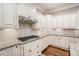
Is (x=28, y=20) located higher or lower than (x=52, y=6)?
lower

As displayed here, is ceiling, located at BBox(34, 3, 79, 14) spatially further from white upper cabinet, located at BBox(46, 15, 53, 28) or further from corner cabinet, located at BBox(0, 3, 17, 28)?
corner cabinet, located at BBox(0, 3, 17, 28)

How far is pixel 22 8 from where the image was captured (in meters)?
1.31

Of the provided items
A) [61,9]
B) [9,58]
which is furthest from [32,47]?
[61,9]

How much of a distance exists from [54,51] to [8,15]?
0.97 meters

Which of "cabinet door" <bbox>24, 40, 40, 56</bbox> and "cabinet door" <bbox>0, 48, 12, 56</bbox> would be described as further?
"cabinet door" <bbox>24, 40, 40, 56</bbox>

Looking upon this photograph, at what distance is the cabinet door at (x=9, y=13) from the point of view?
124cm

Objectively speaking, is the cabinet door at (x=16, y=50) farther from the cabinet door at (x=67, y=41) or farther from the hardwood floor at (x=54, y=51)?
the cabinet door at (x=67, y=41)

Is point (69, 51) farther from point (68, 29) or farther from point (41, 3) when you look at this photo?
point (41, 3)

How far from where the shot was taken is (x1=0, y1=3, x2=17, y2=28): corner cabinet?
48.4 inches

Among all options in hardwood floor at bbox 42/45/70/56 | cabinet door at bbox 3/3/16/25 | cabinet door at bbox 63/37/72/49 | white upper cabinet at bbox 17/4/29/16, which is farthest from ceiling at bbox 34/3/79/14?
hardwood floor at bbox 42/45/70/56

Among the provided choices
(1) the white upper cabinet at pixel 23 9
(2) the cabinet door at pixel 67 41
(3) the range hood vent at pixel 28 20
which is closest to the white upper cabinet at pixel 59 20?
(2) the cabinet door at pixel 67 41

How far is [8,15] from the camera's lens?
126cm

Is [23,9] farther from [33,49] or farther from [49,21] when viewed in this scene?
[33,49]

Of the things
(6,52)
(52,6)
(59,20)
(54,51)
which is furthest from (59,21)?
(6,52)
